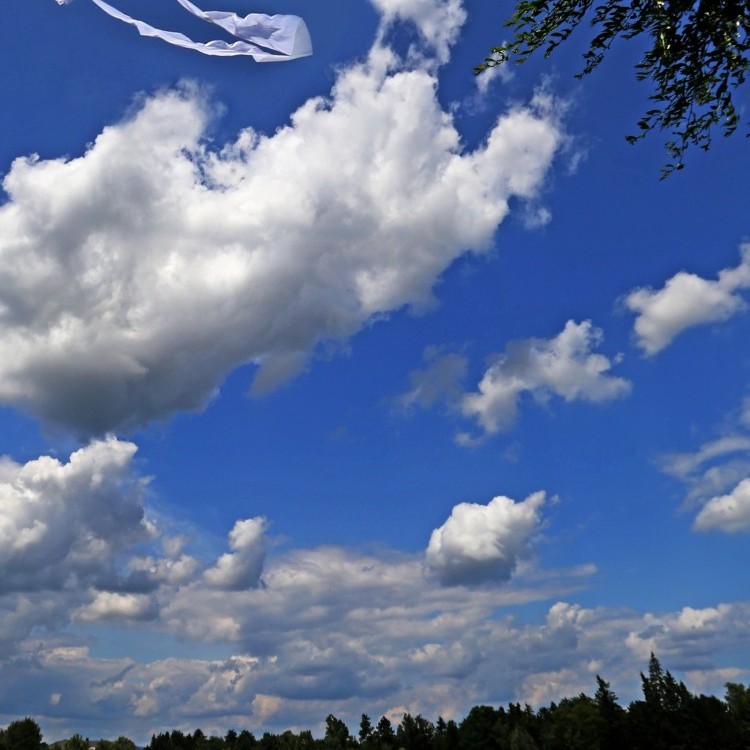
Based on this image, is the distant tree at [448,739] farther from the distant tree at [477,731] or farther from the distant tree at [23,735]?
the distant tree at [23,735]

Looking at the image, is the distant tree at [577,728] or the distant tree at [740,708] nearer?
the distant tree at [740,708]

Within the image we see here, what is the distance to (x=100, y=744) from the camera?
149 meters

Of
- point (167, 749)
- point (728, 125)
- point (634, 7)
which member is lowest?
point (167, 749)

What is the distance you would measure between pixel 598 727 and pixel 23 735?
94743 mm

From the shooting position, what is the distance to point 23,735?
124750mm

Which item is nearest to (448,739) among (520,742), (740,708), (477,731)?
(477,731)

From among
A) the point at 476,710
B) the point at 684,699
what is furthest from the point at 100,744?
the point at 684,699

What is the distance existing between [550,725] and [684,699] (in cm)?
2298

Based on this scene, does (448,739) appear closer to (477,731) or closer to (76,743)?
(477,731)

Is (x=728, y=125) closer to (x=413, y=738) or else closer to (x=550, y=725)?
(x=550, y=725)

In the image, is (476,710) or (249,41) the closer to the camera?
(249,41)

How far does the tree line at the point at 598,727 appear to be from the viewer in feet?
360

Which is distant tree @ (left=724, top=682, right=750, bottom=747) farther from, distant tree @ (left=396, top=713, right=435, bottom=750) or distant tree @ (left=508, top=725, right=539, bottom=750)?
distant tree @ (left=396, top=713, right=435, bottom=750)

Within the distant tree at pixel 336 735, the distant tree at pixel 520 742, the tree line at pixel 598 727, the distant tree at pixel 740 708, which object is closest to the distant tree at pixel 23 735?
the tree line at pixel 598 727
